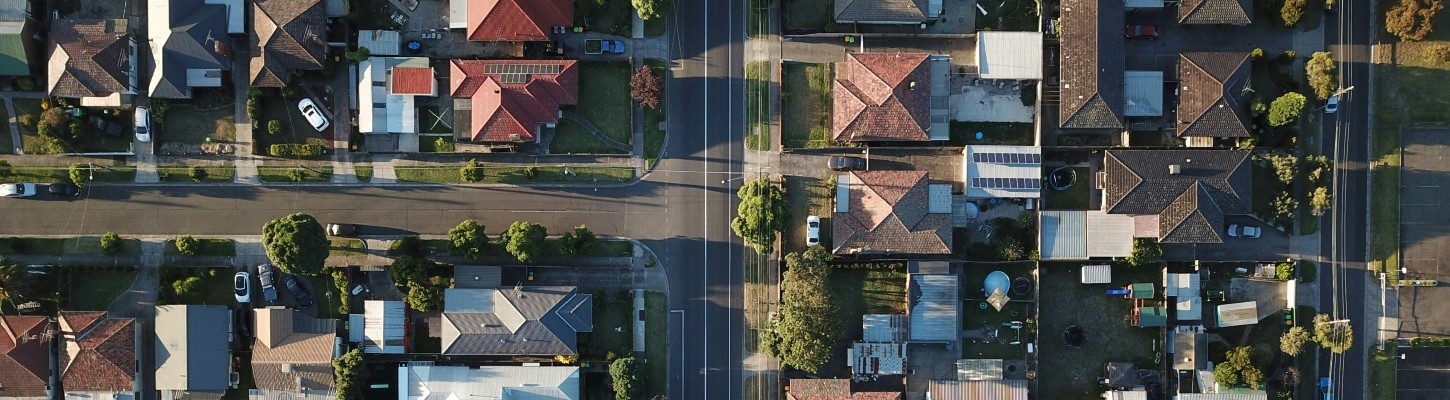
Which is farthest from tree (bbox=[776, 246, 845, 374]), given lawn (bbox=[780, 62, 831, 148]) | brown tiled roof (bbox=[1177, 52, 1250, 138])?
brown tiled roof (bbox=[1177, 52, 1250, 138])

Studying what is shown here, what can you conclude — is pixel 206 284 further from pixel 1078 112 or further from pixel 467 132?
pixel 1078 112

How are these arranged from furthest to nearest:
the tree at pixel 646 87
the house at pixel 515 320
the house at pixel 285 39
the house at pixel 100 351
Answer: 1. the house at pixel 100 351
2. the house at pixel 515 320
3. the tree at pixel 646 87
4. the house at pixel 285 39

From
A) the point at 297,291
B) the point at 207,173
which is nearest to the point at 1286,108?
the point at 297,291

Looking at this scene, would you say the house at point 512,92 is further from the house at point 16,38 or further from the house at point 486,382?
the house at point 16,38

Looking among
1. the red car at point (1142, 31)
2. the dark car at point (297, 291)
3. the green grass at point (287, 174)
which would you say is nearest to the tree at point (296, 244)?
the dark car at point (297, 291)

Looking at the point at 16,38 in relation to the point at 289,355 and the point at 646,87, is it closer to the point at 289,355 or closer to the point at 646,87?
the point at 289,355

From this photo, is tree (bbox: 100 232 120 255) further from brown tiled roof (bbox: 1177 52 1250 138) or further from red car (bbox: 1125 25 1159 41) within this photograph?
brown tiled roof (bbox: 1177 52 1250 138)

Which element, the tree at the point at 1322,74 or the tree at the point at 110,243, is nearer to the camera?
the tree at the point at 1322,74
